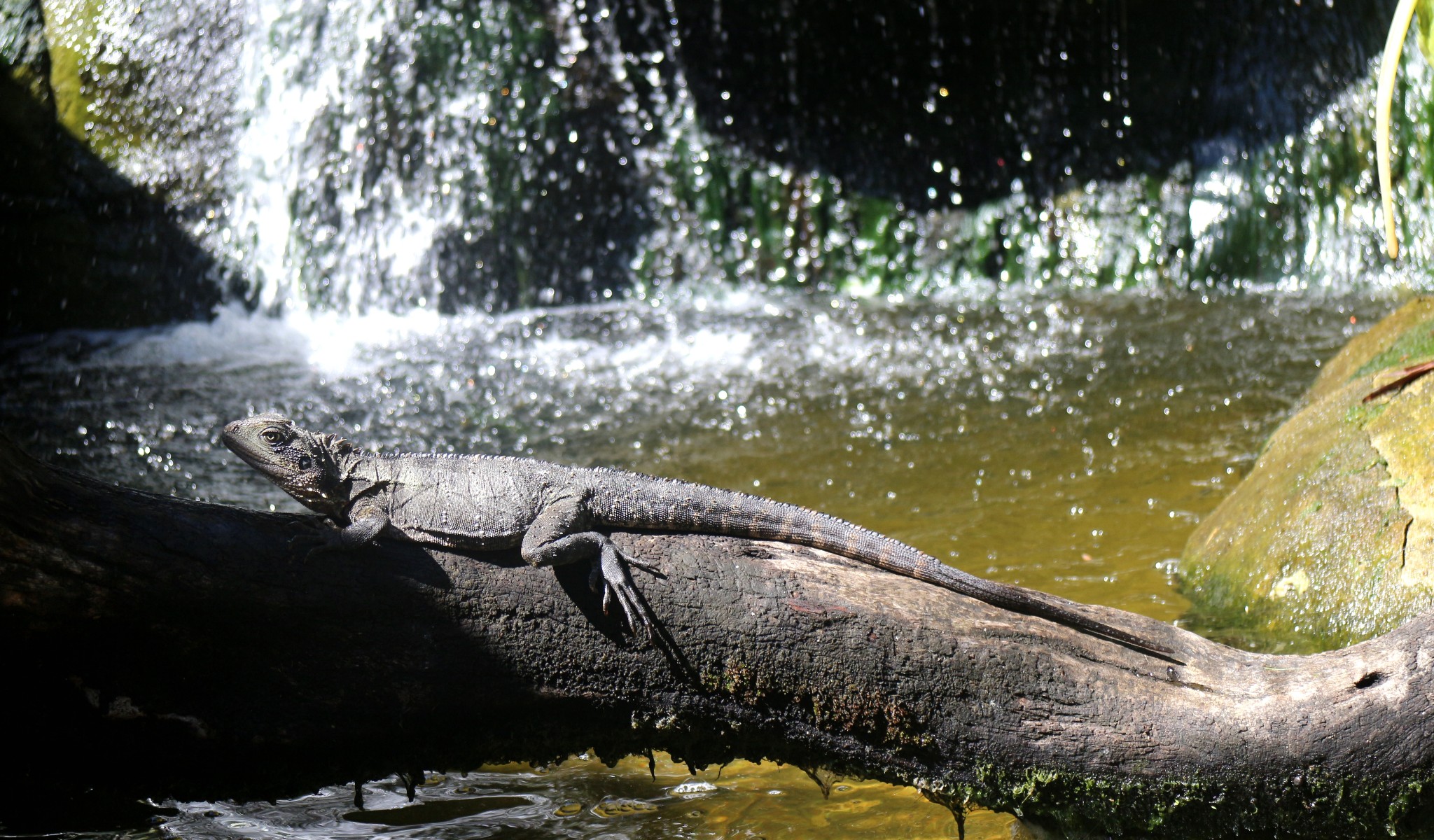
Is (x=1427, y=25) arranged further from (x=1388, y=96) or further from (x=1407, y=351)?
(x=1407, y=351)

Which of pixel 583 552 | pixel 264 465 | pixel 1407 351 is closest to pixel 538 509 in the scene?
pixel 583 552

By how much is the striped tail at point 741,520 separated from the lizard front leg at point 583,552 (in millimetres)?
115

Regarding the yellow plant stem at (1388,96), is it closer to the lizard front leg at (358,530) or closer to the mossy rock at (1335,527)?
the mossy rock at (1335,527)

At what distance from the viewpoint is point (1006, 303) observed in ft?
30.4

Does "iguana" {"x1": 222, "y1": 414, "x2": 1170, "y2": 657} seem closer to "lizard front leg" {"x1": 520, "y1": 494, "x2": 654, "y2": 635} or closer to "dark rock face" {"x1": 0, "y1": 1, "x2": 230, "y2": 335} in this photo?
"lizard front leg" {"x1": 520, "y1": 494, "x2": 654, "y2": 635}

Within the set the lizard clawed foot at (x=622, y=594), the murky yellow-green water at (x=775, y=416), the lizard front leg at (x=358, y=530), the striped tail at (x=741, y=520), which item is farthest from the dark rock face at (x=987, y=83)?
the lizard clawed foot at (x=622, y=594)

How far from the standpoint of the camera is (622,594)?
2.86 meters

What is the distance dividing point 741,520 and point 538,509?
0.60 meters

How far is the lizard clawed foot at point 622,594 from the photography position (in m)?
2.85

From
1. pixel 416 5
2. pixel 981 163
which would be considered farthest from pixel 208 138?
pixel 981 163

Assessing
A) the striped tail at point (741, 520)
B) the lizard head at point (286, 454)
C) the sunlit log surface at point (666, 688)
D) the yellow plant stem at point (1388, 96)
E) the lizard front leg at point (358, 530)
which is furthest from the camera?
the lizard head at point (286, 454)

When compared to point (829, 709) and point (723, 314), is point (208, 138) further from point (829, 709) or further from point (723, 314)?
point (829, 709)

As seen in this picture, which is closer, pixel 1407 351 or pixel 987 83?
pixel 1407 351

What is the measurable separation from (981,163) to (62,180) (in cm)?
813
